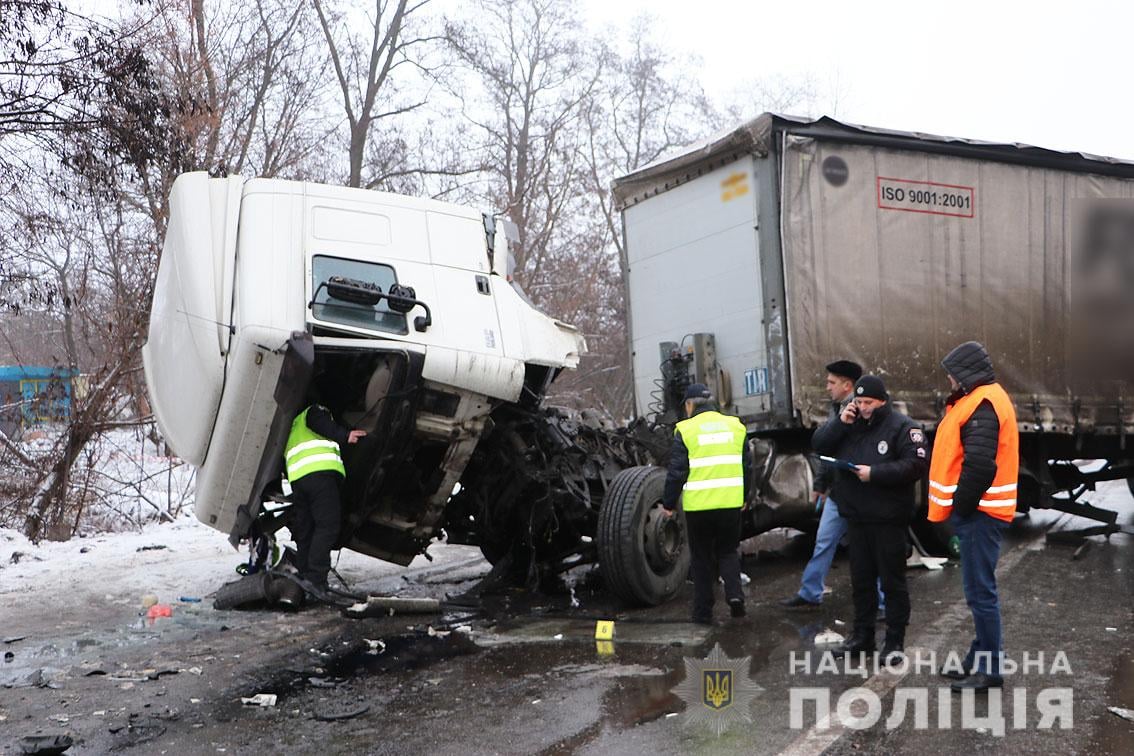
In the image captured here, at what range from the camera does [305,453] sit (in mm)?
5852

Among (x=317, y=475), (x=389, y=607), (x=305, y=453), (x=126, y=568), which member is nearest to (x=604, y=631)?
(x=389, y=607)

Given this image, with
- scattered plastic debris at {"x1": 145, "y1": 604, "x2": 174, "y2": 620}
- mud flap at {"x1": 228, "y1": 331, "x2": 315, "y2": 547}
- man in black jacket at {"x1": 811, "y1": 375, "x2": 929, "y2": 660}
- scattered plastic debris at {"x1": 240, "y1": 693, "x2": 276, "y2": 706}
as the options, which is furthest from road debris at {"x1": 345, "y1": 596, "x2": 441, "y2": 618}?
man in black jacket at {"x1": 811, "y1": 375, "x2": 929, "y2": 660}

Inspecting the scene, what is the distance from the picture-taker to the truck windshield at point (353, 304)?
18.2 feet

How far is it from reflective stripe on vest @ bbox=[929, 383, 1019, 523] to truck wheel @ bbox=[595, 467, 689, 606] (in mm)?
2193

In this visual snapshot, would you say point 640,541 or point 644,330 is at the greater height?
point 644,330

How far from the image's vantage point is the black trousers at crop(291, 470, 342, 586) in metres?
5.91

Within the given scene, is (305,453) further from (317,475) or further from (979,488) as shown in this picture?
(979,488)

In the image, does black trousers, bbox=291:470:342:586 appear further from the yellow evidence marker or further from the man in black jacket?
the man in black jacket

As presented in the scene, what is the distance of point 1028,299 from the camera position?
898cm

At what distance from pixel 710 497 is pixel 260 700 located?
2.73 m

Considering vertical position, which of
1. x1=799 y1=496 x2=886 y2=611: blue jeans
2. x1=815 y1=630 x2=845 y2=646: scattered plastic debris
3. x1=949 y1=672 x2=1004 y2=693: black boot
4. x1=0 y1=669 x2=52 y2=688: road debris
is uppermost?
x1=799 y1=496 x2=886 y2=611: blue jeans

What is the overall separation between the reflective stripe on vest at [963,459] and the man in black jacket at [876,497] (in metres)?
0.26

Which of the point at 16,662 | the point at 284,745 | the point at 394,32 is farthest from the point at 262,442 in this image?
the point at 394,32

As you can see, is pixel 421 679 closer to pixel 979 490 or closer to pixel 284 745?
pixel 284 745
